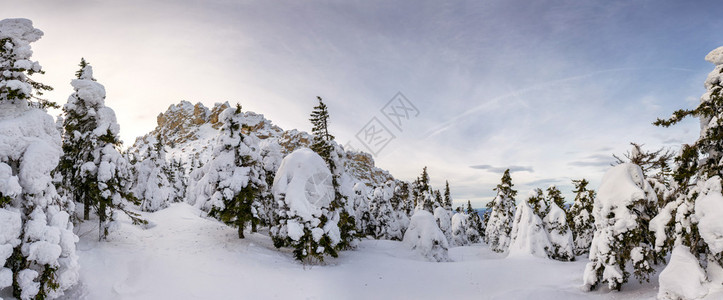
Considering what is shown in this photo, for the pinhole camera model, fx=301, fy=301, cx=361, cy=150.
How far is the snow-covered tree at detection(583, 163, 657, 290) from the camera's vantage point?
1145cm

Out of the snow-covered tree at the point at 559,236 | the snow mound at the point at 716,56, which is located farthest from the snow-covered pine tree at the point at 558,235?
the snow mound at the point at 716,56

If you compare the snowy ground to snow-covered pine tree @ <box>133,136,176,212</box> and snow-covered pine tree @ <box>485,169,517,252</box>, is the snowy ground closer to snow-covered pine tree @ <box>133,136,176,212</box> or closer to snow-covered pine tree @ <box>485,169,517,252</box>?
snow-covered pine tree @ <box>485,169,517,252</box>

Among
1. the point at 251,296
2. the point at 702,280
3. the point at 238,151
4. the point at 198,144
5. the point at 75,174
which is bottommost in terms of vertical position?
the point at 251,296

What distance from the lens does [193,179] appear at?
21594 mm

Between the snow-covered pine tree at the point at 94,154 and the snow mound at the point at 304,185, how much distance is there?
7.23 metres

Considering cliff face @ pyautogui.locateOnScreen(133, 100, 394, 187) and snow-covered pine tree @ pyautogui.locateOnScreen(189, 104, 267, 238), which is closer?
snow-covered pine tree @ pyautogui.locateOnScreen(189, 104, 267, 238)

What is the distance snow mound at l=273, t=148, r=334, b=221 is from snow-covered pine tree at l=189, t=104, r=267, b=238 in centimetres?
202

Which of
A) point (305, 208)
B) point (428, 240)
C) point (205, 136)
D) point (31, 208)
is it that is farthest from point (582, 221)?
point (205, 136)

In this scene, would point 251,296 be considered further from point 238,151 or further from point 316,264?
point 238,151

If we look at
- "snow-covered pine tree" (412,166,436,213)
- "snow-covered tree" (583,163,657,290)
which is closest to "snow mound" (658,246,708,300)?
"snow-covered tree" (583,163,657,290)

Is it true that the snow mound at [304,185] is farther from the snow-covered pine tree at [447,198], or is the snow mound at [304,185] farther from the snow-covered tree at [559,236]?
the snow-covered pine tree at [447,198]

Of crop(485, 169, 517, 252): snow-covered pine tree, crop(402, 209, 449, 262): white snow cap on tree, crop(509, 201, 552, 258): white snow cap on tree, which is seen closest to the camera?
crop(402, 209, 449, 262): white snow cap on tree

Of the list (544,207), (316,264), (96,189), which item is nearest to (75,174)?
(96,189)

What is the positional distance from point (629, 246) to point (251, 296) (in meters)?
15.0
